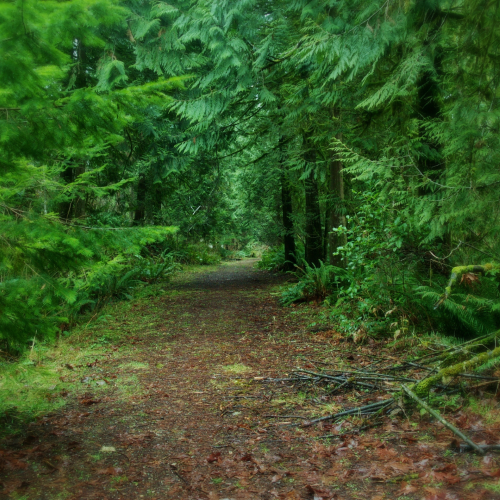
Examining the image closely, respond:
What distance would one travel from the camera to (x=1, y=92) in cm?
281

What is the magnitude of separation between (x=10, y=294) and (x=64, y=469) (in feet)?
4.45

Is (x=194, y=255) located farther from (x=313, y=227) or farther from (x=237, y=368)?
(x=237, y=368)

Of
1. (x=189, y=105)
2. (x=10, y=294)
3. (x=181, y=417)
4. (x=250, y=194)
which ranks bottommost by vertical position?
(x=181, y=417)

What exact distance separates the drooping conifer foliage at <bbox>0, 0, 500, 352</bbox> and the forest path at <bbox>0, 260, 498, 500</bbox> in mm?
1048

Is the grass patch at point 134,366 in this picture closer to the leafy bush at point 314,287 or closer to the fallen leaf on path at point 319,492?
the fallen leaf on path at point 319,492

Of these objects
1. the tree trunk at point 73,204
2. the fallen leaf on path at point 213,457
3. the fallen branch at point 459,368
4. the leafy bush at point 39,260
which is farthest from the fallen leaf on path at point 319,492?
the tree trunk at point 73,204

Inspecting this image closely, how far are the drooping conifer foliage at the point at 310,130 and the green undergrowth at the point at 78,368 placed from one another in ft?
2.97

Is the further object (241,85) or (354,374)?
(241,85)

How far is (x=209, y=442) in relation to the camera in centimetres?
367

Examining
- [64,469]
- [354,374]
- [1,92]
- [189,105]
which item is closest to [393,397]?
[354,374]

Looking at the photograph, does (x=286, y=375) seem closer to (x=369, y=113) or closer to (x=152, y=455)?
(x=152, y=455)

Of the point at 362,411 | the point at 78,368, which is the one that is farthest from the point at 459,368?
the point at 78,368

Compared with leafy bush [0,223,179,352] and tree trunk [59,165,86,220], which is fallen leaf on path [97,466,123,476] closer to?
leafy bush [0,223,179,352]

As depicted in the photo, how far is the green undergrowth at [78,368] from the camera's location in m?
4.37
